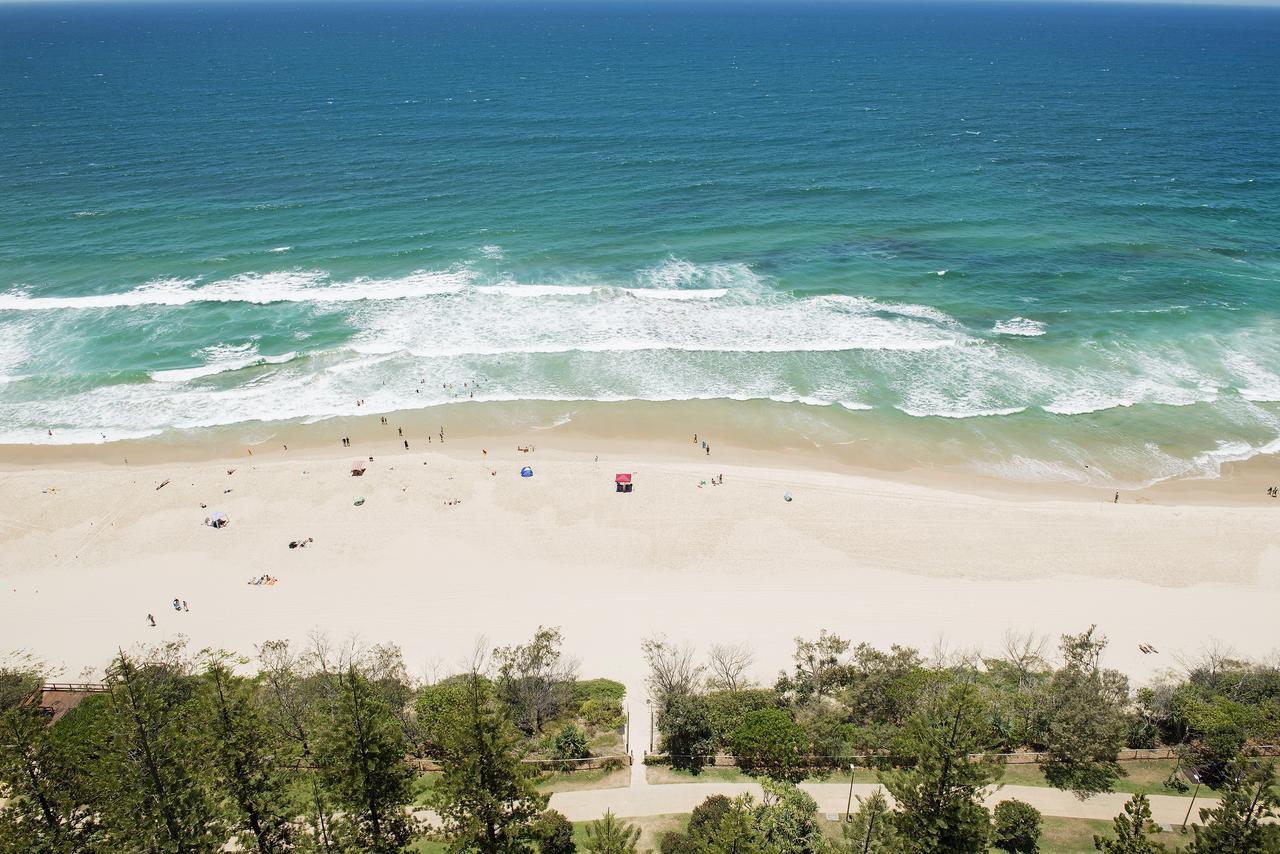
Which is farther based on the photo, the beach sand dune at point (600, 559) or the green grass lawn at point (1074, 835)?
the beach sand dune at point (600, 559)

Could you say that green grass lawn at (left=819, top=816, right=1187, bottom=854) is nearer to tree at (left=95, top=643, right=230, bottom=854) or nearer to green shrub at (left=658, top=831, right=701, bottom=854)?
green shrub at (left=658, top=831, right=701, bottom=854)

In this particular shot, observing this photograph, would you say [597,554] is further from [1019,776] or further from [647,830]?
[1019,776]

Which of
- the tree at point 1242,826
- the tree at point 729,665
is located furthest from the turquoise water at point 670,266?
the tree at point 1242,826

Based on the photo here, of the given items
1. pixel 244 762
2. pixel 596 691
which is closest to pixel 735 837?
pixel 596 691

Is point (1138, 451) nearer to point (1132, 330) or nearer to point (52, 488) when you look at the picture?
point (1132, 330)

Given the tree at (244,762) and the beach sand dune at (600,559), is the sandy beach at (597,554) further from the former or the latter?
the tree at (244,762)

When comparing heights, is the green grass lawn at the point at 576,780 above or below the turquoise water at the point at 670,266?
below
